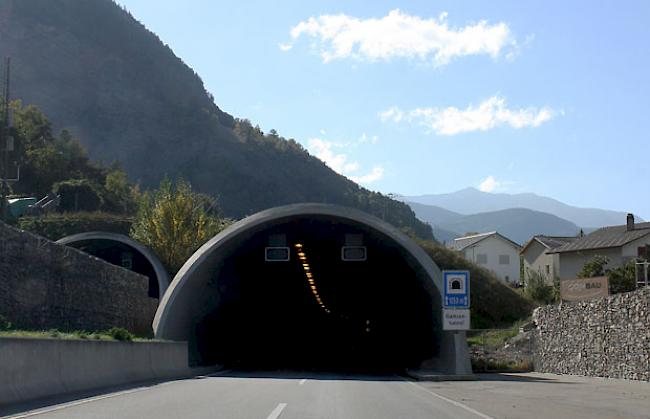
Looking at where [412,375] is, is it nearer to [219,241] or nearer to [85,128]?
[219,241]

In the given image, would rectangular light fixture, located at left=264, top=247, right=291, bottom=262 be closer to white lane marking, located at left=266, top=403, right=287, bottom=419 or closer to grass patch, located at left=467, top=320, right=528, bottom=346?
grass patch, located at left=467, top=320, right=528, bottom=346

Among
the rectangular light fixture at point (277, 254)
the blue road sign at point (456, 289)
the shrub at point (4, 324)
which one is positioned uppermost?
the rectangular light fixture at point (277, 254)

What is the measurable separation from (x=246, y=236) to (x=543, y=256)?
67279 millimetres

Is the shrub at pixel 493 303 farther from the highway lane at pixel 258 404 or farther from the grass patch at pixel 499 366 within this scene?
the highway lane at pixel 258 404

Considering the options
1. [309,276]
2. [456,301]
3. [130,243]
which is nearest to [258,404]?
[456,301]

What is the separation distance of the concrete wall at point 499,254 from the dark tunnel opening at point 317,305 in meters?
56.8

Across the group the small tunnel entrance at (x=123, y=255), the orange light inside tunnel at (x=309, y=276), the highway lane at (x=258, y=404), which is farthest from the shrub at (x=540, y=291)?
the highway lane at (x=258, y=404)

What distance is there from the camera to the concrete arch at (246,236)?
1231 inches

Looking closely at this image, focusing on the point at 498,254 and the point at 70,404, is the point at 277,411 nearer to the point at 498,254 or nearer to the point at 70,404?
the point at 70,404

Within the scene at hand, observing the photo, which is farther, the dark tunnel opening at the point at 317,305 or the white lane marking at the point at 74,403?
the dark tunnel opening at the point at 317,305

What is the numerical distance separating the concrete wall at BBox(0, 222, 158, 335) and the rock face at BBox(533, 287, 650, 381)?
60.6 feet

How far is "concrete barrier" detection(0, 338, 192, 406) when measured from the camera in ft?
50.0

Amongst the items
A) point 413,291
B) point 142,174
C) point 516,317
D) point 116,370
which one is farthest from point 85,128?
point 116,370

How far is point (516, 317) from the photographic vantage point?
2347 inches
